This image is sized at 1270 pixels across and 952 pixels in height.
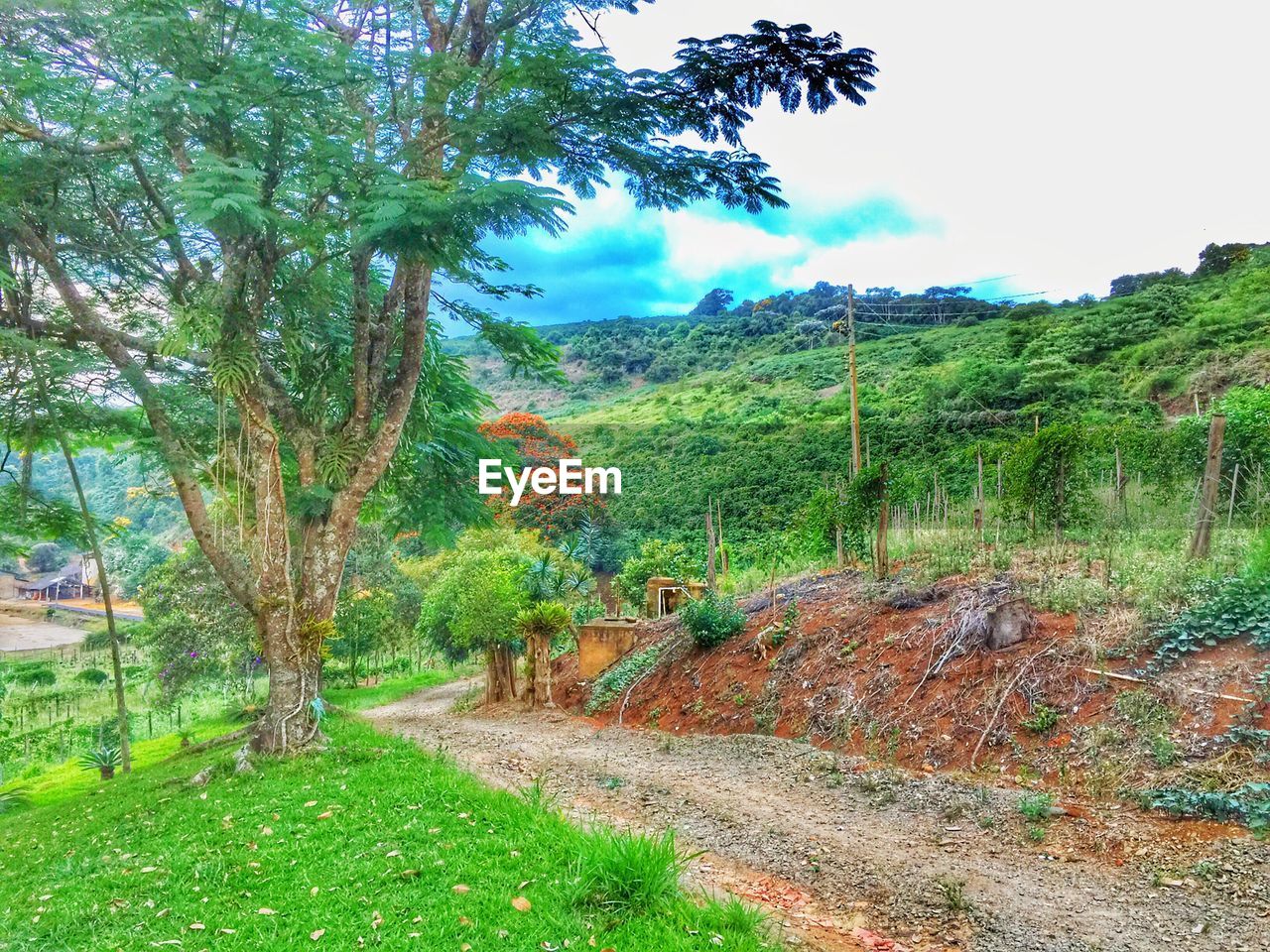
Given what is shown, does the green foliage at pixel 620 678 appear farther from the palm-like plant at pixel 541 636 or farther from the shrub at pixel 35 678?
the shrub at pixel 35 678

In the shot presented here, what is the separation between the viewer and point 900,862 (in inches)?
→ 161

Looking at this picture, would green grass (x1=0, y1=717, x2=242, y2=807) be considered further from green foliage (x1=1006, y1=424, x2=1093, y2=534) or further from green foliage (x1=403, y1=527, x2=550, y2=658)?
green foliage (x1=1006, y1=424, x2=1093, y2=534)

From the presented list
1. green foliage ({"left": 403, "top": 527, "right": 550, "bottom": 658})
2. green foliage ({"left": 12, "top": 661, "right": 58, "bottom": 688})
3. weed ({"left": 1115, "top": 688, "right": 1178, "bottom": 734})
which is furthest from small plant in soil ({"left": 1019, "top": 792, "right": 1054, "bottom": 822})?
green foliage ({"left": 12, "top": 661, "right": 58, "bottom": 688})

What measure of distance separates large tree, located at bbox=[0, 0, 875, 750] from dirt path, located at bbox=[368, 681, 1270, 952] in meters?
3.39

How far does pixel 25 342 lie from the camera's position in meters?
6.07

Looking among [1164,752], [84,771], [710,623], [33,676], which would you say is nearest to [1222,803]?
[1164,752]

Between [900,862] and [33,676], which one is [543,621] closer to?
[900,862]

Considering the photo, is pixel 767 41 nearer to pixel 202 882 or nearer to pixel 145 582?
pixel 202 882

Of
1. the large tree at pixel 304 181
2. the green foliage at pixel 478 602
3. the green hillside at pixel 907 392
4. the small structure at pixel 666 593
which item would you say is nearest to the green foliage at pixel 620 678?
the green foliage at pixel 478 602

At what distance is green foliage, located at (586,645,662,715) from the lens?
33.1ft

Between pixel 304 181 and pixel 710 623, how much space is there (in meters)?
6.70

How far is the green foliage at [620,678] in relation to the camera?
33.1 ft

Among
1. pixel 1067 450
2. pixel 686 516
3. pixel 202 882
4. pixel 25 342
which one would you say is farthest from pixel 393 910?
pixel 686 516

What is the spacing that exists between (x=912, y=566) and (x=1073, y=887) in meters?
5.92
